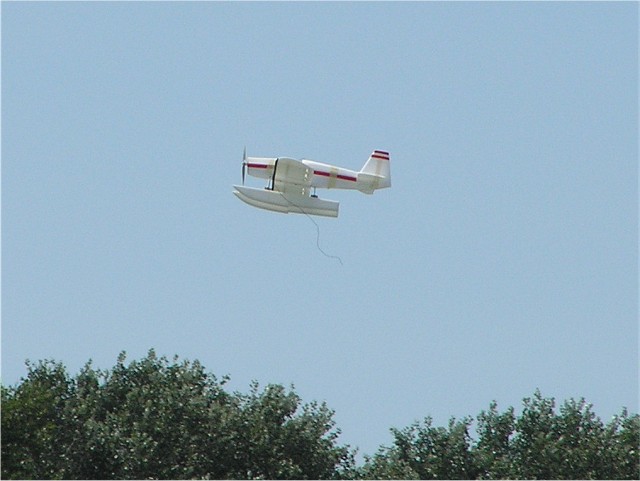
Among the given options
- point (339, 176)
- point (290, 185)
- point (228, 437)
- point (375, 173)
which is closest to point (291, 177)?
point (290, 185)

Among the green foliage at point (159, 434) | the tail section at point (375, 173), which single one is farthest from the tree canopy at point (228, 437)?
the tail section at point (375, 173)

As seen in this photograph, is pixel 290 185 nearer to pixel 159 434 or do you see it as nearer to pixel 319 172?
pixel 319 172

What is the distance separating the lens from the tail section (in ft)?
65.4

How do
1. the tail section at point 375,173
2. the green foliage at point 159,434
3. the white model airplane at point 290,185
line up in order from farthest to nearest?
the green foliage at point 159,434, the tail section at point 375,173, the white model airplane at point 290,185

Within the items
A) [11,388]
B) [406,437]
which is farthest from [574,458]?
[11,388]

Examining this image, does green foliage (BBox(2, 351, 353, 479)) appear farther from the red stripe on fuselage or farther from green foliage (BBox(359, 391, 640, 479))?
the red stripe on fuselage

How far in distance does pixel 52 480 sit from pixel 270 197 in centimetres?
1127

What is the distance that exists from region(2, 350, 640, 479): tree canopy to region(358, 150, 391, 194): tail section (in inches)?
399

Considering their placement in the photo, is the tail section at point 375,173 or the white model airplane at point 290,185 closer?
the white model airplane at point 290,185

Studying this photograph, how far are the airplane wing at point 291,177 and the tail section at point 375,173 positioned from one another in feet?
4.22

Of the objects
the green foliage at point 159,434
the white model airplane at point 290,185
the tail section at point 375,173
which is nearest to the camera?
the white model airplane at point 290,185

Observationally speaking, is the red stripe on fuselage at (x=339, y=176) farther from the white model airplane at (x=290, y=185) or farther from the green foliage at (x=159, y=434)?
the green foliage at (x=159, y=434)

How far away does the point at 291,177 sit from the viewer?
61.7ft

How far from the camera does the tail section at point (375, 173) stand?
19922 mm
